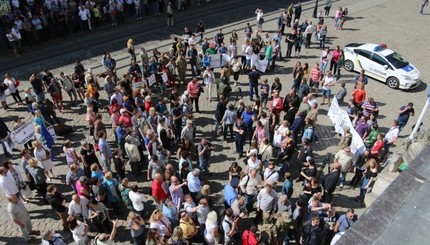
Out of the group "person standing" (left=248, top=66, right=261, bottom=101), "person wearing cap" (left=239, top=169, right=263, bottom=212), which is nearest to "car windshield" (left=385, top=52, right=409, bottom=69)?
"person standing" (left=248, top=66, right=261, bottom=101)

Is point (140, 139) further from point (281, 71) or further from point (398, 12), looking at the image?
point (398, 12)

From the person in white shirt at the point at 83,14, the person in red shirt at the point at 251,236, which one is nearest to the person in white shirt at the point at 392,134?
the person in red shirt at the point at 251,236

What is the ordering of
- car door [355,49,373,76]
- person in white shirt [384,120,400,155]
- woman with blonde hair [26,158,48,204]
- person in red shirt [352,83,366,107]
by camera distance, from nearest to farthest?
woman with blonde hair [26,158,48,204] → person in white shirt [384,120,400,155] → person in red shirt [352,83,366,107] → car door [355,49,373,76]

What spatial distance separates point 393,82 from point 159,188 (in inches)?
562

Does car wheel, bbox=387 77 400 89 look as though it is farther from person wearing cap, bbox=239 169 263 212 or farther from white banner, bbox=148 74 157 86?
person wearing cap, bbox=239 169 263 212

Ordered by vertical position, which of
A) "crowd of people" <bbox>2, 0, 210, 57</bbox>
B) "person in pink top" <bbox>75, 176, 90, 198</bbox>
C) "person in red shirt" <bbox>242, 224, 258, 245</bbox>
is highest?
"crowd of people" <bbox>2, 0, 210, 57</bbox>

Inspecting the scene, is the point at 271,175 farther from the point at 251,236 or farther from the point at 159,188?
the point at 159,188

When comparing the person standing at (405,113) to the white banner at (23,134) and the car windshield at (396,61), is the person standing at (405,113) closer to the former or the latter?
the car windshield at (396,61)

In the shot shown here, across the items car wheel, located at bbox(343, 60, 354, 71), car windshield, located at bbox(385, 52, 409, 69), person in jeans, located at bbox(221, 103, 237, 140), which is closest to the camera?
person in jeans, located at bbox(221, 103, 237, 140)

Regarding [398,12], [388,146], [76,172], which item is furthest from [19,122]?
[398,12]

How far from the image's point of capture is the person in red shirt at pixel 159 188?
10.5 metres

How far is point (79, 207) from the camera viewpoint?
10062mm

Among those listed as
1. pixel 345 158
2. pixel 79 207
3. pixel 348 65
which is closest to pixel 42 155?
pixel 79 207

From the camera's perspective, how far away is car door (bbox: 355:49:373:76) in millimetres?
20469
